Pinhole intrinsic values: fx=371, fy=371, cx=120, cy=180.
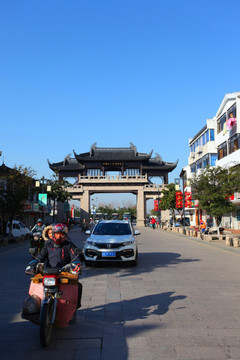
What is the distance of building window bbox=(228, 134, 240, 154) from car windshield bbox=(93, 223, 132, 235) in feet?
74.7

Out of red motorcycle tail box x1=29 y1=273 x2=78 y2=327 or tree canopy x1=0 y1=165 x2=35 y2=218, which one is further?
tree canopy x1=0 y1=165 x2=35 y2=218

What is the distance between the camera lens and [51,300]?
14.8 feet

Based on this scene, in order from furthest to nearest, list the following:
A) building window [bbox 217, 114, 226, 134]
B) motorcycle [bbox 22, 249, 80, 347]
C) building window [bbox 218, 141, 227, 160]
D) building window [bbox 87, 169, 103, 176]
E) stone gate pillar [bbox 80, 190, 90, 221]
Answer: building window [bbox 87, 169, 103, 176] → stone gate pillar [bbox 80, 190, 90, 221] → building window [bbox 217, 114, 226, 134] → building window [bbox 218, 141, 227, 160] → motorcycle [bbox 22, 249, 80, 347]

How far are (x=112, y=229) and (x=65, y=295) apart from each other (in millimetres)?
8105

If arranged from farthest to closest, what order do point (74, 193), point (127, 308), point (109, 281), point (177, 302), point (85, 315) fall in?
point (74, 193), point (109, 281), point (177, 302), point (127, 308), point (85, 315)

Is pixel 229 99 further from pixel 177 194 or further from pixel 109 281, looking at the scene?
pixel 109 281

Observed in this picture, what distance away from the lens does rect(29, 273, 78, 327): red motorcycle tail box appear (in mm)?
4676

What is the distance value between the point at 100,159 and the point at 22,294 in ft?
212

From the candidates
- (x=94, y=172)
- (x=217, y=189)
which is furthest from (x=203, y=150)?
(x=94, y=172)

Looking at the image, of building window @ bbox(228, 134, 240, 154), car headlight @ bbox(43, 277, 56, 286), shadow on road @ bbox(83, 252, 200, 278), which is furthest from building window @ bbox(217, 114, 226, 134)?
car headlight @ bbox(43, 277, 56, 286)

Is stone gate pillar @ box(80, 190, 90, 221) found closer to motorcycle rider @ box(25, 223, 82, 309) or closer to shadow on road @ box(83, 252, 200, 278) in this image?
shadow on road @ box(83, 252, 200, 278)

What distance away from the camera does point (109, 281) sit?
9227 millimetres

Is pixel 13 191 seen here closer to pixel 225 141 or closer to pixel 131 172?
pixel 225 141

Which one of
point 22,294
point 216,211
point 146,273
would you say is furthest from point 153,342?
point 216,211
